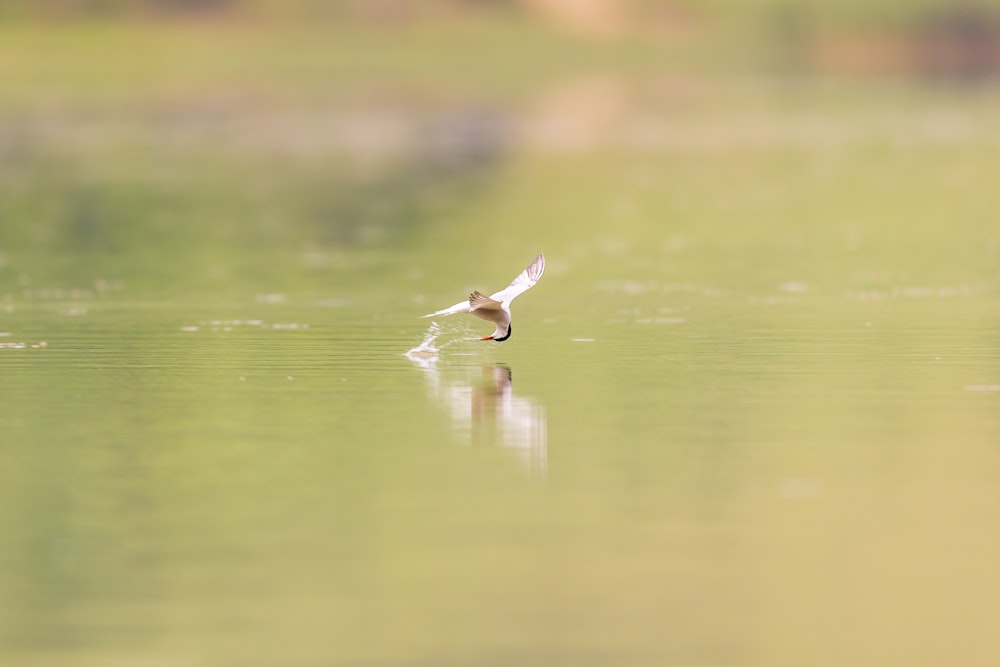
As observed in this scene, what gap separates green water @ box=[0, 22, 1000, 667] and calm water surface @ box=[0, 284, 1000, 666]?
0.11 feet

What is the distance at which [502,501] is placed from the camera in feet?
40.2

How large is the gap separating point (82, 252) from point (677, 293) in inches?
416

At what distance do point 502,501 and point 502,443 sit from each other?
190 cm

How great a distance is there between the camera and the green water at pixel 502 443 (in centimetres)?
987

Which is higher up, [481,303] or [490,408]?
[481,303]

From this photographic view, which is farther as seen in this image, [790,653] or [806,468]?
[806,468]

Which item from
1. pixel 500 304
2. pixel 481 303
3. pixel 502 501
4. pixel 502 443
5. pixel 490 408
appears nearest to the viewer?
pixel 502 501

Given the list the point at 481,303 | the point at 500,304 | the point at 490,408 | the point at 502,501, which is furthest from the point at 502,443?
the point at 500,304

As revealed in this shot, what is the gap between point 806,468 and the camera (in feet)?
43.0

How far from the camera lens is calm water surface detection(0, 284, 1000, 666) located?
381 inches

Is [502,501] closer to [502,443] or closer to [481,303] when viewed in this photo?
[502,443]

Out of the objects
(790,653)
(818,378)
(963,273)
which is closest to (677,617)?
(790,653)

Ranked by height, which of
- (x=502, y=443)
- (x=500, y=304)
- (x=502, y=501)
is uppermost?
(x=500, y=304)

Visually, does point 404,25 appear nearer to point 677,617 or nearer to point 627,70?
point 627,70
